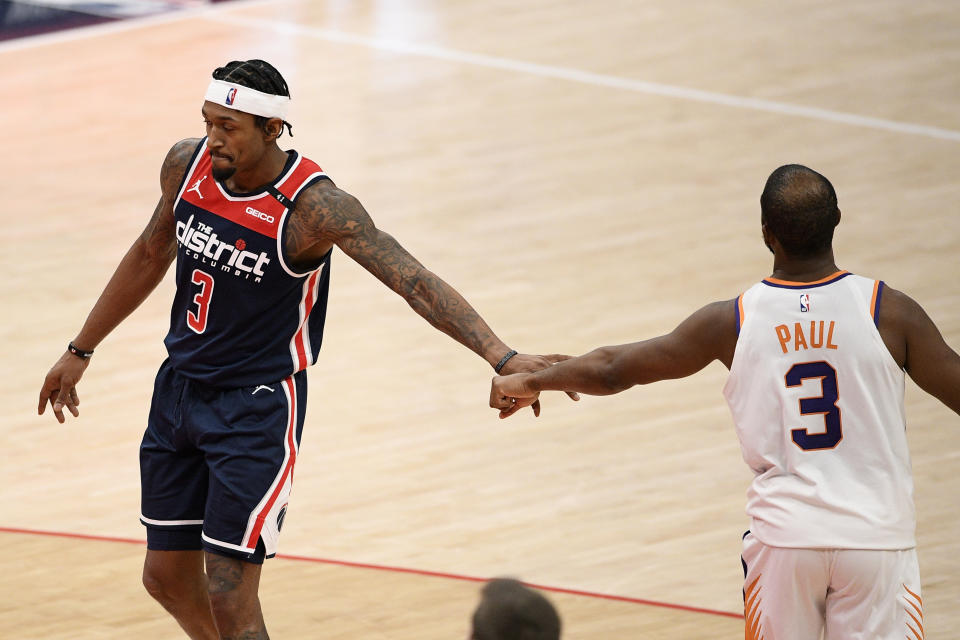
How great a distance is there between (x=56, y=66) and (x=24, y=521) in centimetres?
792

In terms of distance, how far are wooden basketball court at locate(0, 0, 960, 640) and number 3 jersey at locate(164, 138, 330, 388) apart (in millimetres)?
1493

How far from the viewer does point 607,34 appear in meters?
15.3

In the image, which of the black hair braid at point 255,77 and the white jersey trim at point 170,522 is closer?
the black hair braid at point 255,77

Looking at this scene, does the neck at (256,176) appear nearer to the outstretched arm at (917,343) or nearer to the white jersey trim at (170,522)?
the white jersey trim at (170,522)

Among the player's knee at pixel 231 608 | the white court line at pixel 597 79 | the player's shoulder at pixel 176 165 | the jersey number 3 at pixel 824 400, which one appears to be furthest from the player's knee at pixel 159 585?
the white court line at pixel 597 79

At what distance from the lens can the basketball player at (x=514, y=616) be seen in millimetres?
3031

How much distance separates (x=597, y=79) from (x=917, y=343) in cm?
1007

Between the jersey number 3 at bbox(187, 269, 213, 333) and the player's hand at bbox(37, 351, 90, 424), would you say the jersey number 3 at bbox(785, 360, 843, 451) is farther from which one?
the player's hand at bbox(37, 351, 90, 424)

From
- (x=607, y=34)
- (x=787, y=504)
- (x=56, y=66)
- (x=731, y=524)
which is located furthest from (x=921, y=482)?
(x=56, y=66)

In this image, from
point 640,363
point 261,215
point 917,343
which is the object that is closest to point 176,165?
point 261,215

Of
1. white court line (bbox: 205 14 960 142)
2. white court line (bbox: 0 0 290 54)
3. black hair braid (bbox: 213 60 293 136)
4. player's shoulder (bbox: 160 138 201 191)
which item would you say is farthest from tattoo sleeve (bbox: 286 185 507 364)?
white court line (bbox: 0 0 290 54)

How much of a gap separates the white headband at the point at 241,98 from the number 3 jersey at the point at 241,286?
198 millimetres

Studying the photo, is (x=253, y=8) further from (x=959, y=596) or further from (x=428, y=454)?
(x=959, y=596)

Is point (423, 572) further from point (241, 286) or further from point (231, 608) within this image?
point (241, 286)
